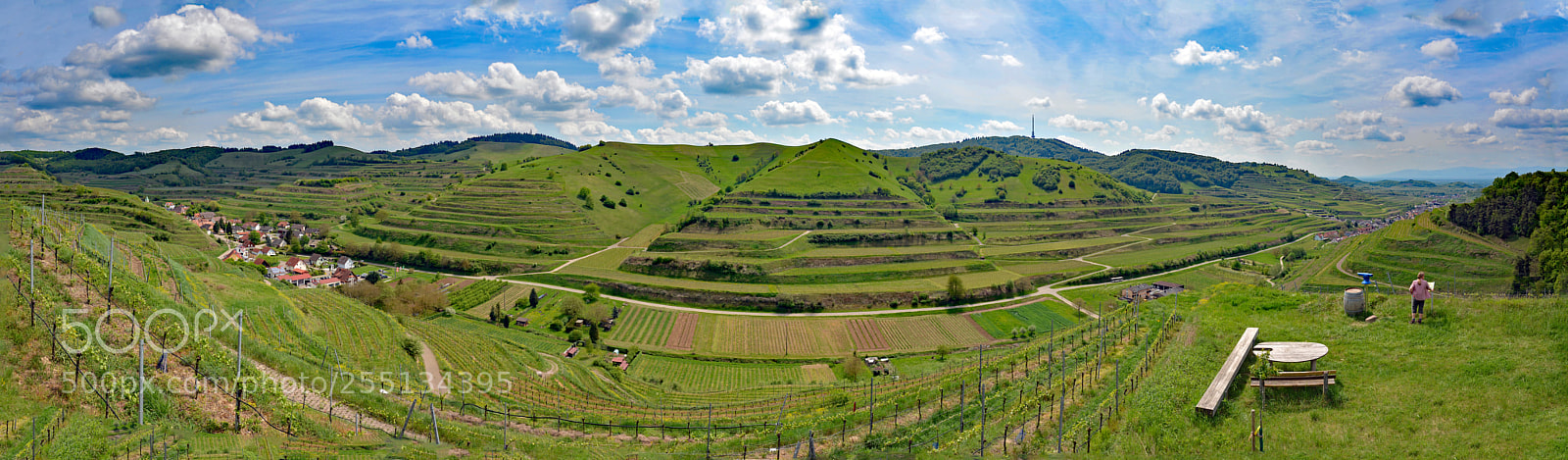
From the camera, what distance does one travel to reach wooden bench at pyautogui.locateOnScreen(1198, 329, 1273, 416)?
1285cm

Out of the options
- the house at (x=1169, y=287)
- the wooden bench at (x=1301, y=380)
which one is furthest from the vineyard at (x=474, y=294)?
the house at (x=1169, y=287)

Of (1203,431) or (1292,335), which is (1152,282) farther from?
(1203,431)

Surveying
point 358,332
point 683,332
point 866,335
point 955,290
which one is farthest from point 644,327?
point 955,290

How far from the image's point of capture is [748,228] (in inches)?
4525

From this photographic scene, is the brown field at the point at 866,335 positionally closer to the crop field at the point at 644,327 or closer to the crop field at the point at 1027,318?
the crop field at the point at 1027,318

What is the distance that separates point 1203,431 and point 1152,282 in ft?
323

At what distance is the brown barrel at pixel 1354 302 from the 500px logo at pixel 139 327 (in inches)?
1321

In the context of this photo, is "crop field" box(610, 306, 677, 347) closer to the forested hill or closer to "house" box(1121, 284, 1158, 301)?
"house" box(1121, 284, 1158, 301)

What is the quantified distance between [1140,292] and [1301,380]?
81685 millimetres

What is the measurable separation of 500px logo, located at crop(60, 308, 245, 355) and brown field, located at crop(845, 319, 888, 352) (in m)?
54.7

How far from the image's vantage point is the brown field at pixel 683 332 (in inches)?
2566

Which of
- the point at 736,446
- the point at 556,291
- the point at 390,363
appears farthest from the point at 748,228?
the point at 736,446

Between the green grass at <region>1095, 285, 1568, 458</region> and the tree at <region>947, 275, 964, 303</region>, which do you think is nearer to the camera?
the green grass at <region>1095, 285, 1568, 458</region>

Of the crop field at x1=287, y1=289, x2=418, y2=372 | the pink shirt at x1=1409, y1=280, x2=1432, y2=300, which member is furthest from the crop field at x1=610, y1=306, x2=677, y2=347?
the pink shirt at x1=1409, y1=280, x2=1432, y2=300
